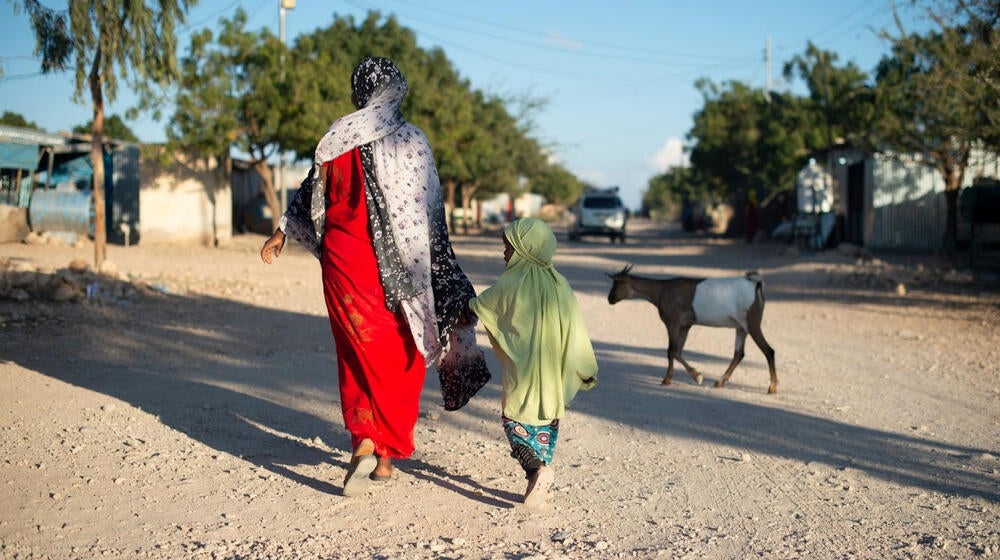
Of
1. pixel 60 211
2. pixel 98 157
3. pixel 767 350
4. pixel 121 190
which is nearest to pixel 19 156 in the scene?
pixel 60 211

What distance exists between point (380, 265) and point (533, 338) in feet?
2.74

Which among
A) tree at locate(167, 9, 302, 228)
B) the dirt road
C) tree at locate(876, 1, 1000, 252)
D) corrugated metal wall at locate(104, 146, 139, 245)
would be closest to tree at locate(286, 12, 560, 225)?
tree at locate(167, 9, 302, 228)

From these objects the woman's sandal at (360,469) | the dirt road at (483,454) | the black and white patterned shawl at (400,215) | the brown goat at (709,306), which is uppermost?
the black and white patterned shawl at (400,215)

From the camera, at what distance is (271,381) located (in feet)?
26.2

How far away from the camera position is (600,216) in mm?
39031

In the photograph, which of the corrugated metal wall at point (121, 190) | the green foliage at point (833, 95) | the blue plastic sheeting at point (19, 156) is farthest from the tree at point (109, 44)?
the green foliage at point (833, 95)

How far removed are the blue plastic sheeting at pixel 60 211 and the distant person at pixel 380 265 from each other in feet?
70.9

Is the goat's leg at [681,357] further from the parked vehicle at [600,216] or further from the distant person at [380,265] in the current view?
the parked vehicle at [600,216]

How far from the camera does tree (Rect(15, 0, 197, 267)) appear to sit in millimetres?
12906

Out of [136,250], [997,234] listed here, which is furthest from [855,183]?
[136,250]

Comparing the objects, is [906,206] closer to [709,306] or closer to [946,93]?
[946,93]

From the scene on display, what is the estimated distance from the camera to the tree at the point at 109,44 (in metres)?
12.9

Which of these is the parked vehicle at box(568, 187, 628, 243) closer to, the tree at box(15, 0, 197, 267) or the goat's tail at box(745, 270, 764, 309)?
the tree at box(15, 0, 197, 267)

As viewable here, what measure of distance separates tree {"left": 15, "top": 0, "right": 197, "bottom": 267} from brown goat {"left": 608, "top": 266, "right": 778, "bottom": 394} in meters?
8.65
